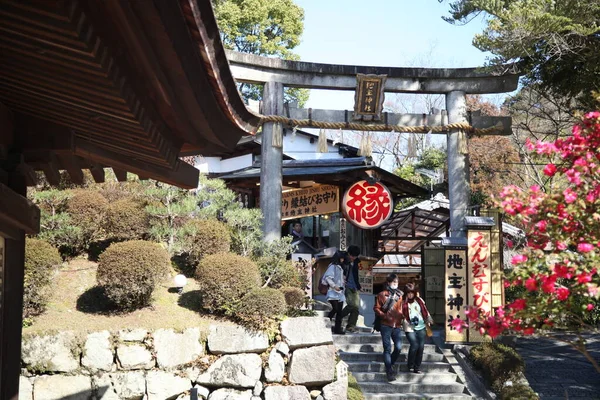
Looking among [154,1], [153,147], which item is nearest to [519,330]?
[153,147]

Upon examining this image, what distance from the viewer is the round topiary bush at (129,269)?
11.1 metres

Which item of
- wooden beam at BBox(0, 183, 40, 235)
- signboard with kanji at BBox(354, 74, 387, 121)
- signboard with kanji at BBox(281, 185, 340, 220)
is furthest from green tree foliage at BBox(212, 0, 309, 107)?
wooden beam at BBox(0, 183, 40, 235)

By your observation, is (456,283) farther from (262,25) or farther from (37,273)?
(262,25)

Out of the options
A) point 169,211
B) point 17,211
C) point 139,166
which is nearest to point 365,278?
point 169,211

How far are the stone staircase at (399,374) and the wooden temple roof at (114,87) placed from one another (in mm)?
7541

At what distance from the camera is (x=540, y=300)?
5555 mm

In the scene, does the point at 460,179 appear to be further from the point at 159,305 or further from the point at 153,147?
the point at 153,147

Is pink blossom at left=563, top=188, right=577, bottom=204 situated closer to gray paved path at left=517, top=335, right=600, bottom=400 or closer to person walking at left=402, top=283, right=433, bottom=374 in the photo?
person walking at left=402, top=283, right=433, bottom=374

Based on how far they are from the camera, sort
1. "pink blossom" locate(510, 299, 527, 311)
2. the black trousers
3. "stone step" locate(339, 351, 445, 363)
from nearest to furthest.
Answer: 1. "pink blossom" locate(510, 299, 527, 311)
2. "stone step" locate(339, 351, 445, 363)
3. the black trousers

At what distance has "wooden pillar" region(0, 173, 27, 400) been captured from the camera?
5.44 meters

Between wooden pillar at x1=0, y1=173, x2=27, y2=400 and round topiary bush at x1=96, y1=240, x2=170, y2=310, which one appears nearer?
wooden pillar at x1=0, y1=173, x2=27, y2=400

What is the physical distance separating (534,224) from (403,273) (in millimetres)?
21991

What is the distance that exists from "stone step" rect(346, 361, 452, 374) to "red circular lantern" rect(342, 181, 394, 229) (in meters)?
4.15

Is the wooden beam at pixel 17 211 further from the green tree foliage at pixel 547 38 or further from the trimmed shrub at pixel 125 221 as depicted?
the green tree foliage at pixel 547 38
